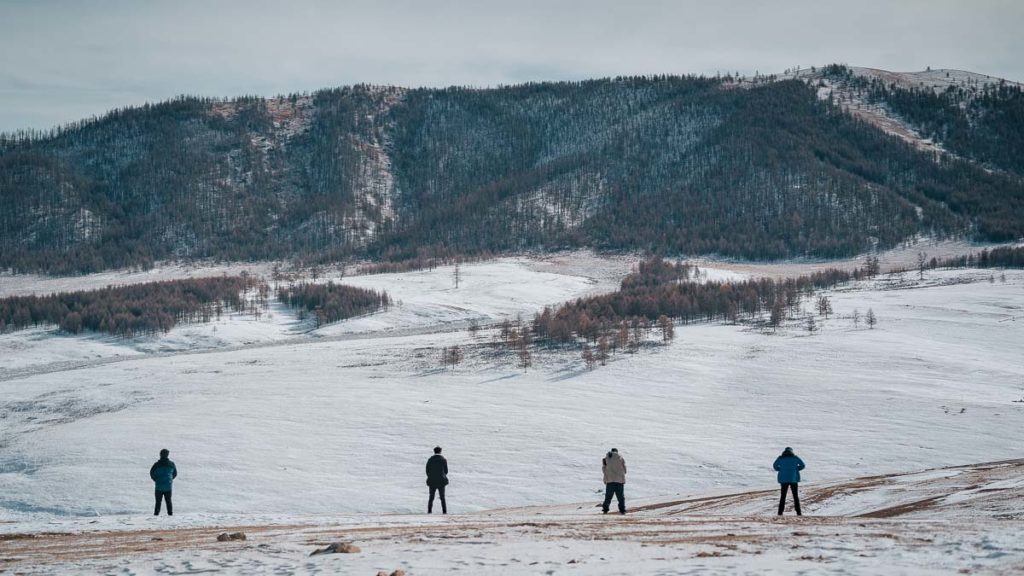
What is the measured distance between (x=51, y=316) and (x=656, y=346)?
7297cm

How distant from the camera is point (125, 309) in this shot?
110 metres

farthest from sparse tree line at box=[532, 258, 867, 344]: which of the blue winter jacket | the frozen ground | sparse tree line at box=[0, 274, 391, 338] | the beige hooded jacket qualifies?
the frozen ground

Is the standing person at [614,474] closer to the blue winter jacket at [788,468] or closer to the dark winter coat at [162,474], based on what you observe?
the blue winter jacket at [788,468]

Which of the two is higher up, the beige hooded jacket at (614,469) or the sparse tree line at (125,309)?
the sparse tree line at (125,309)

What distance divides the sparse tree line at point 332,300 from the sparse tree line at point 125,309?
6796mm

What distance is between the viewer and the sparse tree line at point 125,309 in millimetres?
107062

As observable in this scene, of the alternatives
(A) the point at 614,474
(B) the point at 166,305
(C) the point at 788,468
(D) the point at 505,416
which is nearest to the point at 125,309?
(B) the point at 166,305

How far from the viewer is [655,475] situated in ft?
134

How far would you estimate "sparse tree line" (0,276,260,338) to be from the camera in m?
107

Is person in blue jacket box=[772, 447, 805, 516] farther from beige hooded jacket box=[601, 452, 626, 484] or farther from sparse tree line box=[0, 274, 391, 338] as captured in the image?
sparse tree line box=[0, 274, 391, 338]

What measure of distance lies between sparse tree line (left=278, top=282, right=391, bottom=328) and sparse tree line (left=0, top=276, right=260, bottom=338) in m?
6.80

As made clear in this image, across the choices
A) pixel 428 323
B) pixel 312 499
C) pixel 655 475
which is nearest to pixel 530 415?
pixel 655 475

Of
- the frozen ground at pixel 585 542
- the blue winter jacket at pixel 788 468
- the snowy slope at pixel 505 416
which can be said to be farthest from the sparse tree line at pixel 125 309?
the blue winter jacket at pixel 788 468

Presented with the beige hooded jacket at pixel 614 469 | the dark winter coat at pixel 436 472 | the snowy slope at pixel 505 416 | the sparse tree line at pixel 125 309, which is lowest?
the snowy slope at pixel 505 416
